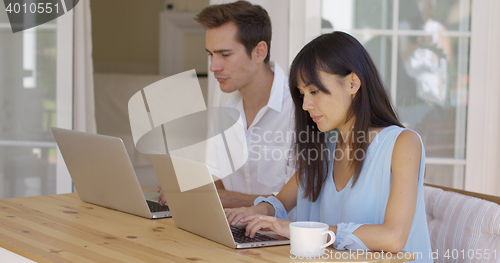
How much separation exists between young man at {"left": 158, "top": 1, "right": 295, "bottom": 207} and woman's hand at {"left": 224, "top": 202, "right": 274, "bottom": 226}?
1.83ft

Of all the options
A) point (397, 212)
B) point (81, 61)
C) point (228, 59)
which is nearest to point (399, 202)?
point (397, 212)

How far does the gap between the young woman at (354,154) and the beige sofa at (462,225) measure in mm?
109

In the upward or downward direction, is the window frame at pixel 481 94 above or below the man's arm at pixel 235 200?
above

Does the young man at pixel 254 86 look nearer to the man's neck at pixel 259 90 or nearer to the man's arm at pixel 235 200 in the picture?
the man's neck at pixel 259 90

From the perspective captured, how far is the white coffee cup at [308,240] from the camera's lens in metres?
0.95

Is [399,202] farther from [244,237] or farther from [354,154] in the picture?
[244,237]

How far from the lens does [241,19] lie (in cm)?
191

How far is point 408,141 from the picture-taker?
1.16m

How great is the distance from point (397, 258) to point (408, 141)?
30 centimetres

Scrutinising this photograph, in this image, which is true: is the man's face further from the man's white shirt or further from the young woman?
the young woman

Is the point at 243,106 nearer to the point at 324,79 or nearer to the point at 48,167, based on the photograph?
the point at 324,79

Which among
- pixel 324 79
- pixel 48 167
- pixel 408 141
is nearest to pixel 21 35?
pixel 48 167

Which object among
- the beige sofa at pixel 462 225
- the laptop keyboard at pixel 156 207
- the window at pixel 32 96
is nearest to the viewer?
the beige sofa at pixel 462 225

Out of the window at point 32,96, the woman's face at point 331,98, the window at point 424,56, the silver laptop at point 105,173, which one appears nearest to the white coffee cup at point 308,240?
the woman's face at point 331,98
